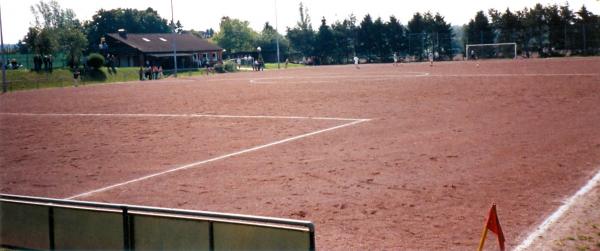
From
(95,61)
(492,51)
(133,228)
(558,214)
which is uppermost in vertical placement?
(492,51)

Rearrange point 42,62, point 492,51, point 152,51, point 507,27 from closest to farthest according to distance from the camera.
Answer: point 42,62
point 492,51
point 507,27
point 152,51

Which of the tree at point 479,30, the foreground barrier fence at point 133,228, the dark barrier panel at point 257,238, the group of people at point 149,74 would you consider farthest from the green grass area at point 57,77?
the dark barrier panel at point 257,238

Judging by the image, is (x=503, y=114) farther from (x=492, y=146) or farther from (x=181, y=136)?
(x=181, y=136)

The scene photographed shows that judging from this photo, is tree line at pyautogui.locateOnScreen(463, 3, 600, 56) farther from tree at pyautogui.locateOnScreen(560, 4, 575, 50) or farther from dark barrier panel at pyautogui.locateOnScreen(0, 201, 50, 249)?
dark barrier panel at pyautogui.locateOnScreen(0, 201, 50, 249)

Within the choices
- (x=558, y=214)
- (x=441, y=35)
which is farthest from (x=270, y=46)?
(x=558, y=214)

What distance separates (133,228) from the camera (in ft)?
20.6

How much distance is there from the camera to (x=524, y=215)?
9.24m

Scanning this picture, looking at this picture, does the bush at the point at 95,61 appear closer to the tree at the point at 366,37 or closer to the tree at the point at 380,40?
the tree at the point at 380,40

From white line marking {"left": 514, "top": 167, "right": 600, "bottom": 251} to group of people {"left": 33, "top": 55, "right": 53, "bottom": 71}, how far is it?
59598 mm

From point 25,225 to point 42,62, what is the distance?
6214 cm

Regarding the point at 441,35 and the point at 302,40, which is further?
the point at 302,40

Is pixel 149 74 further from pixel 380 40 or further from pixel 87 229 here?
pixel 87 229

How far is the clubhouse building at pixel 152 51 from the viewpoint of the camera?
85750 mm

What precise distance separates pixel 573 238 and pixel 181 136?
13.2 meters
